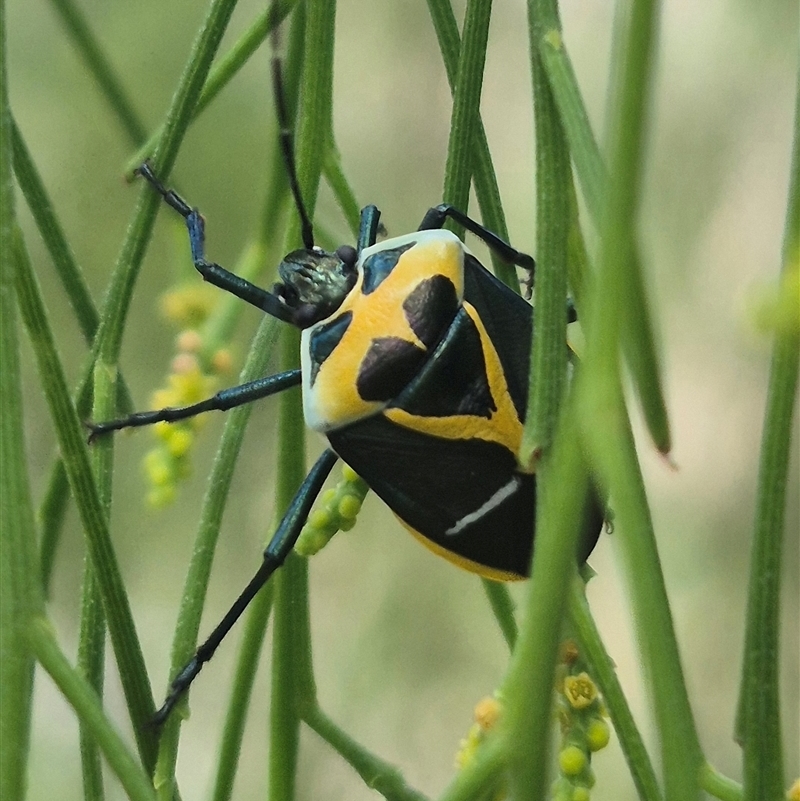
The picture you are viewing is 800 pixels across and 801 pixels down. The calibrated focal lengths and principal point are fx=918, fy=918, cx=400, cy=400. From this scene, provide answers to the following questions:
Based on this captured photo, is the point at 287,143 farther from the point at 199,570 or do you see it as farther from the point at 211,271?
the point at 199,570

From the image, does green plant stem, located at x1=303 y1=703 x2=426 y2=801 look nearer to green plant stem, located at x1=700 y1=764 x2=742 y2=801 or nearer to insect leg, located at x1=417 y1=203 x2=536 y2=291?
green plant stem, located at x1=700 y1=764 x2=742 y2=801

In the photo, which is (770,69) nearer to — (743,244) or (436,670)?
(743,244)

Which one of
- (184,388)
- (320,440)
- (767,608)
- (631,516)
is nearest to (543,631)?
(631,516)

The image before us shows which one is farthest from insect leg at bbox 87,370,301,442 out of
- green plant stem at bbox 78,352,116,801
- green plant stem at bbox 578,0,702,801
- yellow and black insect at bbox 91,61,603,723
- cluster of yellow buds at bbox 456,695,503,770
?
green plant stem at bbox 578,0,702,801

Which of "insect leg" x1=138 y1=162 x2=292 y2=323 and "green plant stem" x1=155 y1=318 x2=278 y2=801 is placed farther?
"insect leg" x1=138 y1=162 x2=292 y2=323

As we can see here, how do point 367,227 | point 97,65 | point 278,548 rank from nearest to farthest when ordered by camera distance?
point 278,548 < point 367,227 < point 97,65

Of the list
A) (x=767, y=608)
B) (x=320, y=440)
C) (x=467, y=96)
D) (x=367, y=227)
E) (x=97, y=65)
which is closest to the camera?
(x=767, y=608)

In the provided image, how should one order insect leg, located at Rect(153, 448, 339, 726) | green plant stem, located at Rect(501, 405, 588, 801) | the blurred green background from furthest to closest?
the blurred green background
insect leg, located at Rect(153, 448, 339, 726)
green plant stem, located at Rect(501, 405, 588, 801)
